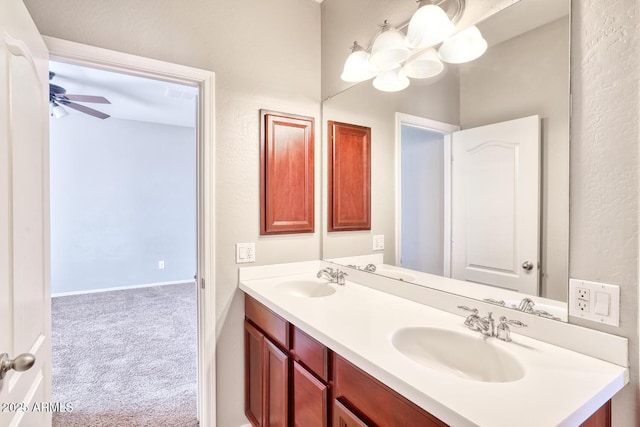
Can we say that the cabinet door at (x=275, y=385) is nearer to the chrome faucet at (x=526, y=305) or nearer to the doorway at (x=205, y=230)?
the doorway at (x=205, y=230)

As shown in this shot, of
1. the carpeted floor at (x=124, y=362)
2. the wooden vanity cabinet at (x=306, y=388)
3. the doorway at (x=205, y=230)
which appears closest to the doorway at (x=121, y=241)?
the carpeted floor at (x=124, y=362)

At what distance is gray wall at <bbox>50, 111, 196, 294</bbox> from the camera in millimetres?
4359

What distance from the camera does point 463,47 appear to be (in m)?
1.31

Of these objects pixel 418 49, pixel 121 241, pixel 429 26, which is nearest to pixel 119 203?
pixel 121 241

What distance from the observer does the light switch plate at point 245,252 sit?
1.84m

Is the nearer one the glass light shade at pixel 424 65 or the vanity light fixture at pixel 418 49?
the vanity light fixture at pixel 418 49

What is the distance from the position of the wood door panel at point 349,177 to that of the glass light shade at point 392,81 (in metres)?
0.25

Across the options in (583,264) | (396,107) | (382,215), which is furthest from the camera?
(382,215)

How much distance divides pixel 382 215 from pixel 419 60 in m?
0.80

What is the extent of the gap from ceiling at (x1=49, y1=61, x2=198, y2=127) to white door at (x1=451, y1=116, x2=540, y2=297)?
2306 mm

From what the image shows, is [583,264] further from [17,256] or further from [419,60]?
[17,256]

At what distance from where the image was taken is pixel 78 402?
204cm

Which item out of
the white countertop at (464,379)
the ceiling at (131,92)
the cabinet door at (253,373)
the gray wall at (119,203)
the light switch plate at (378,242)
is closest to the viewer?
the white countertop at (464,379)

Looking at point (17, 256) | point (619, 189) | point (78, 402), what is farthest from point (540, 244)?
point (78, 402)
